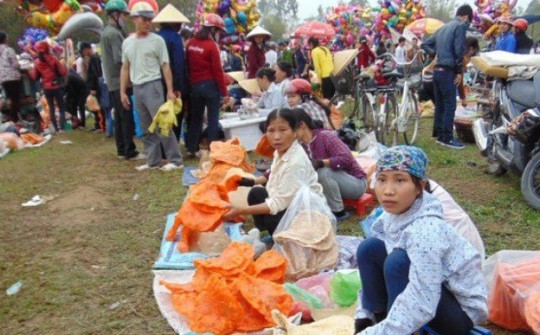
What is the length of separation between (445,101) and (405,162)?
184 inches

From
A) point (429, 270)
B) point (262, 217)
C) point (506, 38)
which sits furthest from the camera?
point (506, 38)

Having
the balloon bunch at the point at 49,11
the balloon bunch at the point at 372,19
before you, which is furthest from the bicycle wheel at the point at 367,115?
the balloon bunch at the point at 372,19

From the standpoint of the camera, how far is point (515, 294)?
7.89ft

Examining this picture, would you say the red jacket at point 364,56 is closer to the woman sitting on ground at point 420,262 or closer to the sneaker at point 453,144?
the sneaker at point 453,144

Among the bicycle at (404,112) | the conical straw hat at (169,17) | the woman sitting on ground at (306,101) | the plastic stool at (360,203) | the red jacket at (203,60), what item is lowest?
the plastic stool at (360,203)

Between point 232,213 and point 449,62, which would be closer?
point 232,213

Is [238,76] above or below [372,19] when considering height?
below

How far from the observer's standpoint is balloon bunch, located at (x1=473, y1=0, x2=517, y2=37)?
15058 mm

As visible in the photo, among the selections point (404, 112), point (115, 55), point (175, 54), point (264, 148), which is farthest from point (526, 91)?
point (115, 55)

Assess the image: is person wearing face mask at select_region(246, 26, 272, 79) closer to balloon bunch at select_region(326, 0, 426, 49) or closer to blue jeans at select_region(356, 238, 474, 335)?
blue jeans at select_region(356, 238, 474, 335)

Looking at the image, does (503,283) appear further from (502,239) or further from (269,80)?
(269,80)

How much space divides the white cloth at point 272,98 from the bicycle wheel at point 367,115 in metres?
1.18

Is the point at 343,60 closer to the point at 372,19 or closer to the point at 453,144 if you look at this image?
the point at 453,144

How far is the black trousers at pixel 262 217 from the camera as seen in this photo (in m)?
3.45
